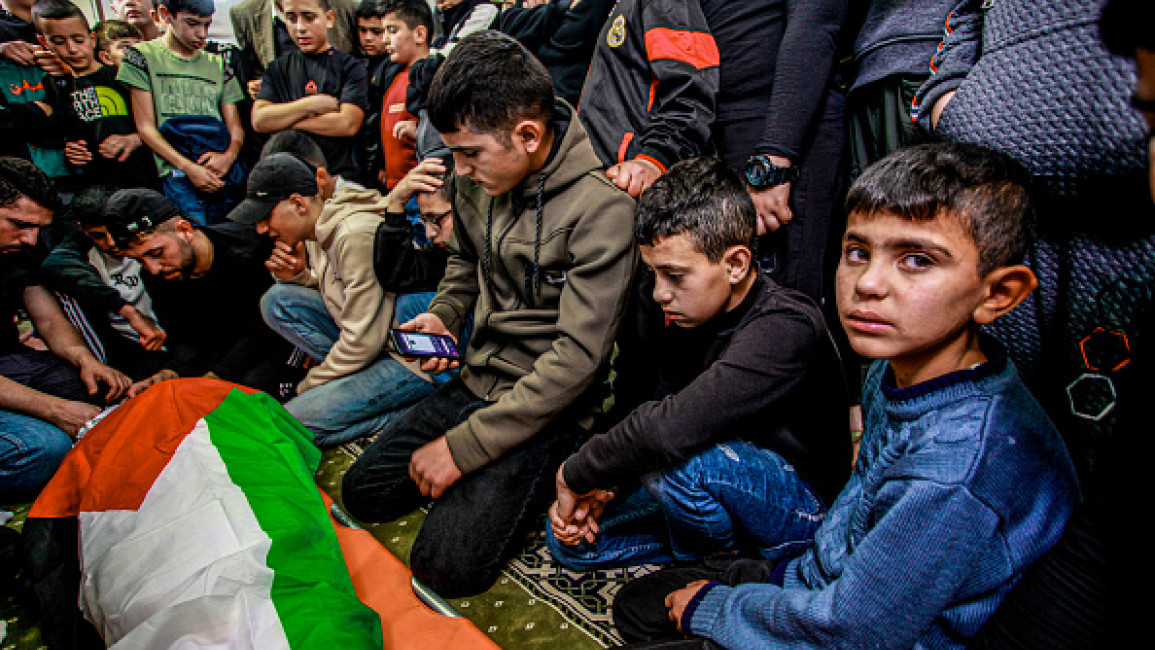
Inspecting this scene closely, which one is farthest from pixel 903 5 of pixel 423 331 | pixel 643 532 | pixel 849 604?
pixel 423 331

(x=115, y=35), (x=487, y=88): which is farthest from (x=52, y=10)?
(x=487, y=88)

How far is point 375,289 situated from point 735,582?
1.74 meters

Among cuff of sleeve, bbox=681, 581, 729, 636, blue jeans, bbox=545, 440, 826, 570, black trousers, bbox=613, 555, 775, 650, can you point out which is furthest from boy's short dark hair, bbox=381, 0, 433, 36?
cuff of sleeve, bbox=681, 581, 729, 636

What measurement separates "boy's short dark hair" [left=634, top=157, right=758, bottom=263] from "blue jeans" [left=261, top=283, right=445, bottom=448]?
134cm

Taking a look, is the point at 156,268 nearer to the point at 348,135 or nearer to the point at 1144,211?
the point at 348,135

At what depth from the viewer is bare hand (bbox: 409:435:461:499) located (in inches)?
64.8

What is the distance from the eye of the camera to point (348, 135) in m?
3.32

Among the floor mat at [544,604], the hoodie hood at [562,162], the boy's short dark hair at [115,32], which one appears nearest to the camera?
the floor mat at [544,604]

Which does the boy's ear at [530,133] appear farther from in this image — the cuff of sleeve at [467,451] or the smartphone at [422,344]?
the cuff of sleeve at [467,451]

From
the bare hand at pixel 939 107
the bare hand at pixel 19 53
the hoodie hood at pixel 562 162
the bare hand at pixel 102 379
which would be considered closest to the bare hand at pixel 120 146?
the bare hand at pixel 19 53

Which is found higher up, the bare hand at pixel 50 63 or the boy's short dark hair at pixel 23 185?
the bare hand at pixel 50 63

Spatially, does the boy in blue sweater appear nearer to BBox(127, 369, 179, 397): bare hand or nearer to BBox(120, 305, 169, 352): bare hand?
BBox(127, 369, 179, 397): bare hand

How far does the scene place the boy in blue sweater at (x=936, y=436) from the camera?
789 mm

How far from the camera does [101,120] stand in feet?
11.3
